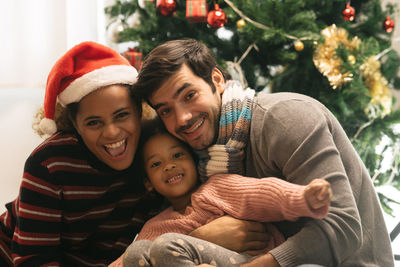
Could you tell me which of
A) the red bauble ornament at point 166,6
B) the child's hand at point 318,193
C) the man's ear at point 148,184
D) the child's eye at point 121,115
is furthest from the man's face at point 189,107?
the red bauble ornament at point 166,6

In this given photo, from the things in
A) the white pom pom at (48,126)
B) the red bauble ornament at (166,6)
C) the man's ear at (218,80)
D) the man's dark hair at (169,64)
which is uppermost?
the red bauble ornament at (166,6)

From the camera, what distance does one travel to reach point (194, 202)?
4.26ft

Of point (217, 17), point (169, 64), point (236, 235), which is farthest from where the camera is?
point (217, 17)

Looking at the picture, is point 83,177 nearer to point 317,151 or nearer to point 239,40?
point 317,151

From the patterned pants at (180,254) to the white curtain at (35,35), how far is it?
1356 millimetres

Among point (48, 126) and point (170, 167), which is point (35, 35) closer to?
point (48, 126)

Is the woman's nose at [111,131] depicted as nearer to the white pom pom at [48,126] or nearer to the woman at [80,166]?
the woman at [80,166]

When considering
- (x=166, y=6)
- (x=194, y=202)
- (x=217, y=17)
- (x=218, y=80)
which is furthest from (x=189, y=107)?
(x=166, y=6)

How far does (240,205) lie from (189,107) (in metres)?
0.37

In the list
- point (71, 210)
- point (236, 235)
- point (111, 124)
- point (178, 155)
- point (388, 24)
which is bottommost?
point (71, 210)

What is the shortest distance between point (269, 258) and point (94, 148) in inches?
30.2

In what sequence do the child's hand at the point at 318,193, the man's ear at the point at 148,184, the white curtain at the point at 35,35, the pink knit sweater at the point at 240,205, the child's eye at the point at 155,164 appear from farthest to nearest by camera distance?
1. the white curtain at the point at 35,35
2. the man's ear at the point at 148,184
3. the child's eye at the point at 155,164
4. the pink knit sweater at the point at 240,205
5. the child's hand at the point at 318,193

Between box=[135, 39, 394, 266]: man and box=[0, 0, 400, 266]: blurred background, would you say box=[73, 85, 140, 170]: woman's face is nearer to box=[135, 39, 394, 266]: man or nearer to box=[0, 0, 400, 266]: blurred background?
box=[135, 39, 394, 266]: man

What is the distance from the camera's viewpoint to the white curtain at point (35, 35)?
206 cm
